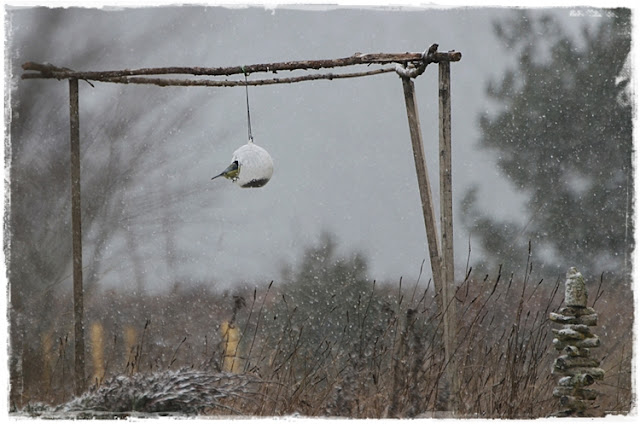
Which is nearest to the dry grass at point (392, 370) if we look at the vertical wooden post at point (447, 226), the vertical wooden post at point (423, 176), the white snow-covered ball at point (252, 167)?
the vertical wooden post at point (447, 226)

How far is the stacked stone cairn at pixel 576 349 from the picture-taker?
3.23 m

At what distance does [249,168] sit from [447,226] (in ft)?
3.29

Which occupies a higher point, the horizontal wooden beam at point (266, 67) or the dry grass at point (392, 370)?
the horizontal wooden beam at point (266, 67)

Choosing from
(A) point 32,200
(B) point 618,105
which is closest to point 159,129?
(A) point 32,200

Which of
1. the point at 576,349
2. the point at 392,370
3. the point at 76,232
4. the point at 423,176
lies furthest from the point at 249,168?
the point at 576,349

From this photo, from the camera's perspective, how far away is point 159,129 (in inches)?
313

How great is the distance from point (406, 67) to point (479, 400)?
1.57 meters

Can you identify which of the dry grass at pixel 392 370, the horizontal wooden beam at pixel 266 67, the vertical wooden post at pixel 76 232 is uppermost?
the horizontal wooden beam at pixel 266 67

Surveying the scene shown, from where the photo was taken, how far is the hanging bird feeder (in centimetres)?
373

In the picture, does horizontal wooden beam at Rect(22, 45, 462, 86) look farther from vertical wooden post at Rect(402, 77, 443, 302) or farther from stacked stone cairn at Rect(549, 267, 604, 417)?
stacked stone cairn at Rect(549, 267, 604, 417)

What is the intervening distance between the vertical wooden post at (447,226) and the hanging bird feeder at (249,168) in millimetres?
887

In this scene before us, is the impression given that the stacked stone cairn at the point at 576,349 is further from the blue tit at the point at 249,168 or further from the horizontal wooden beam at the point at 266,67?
the blue tit at the point at 249,168

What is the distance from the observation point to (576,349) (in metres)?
3.24

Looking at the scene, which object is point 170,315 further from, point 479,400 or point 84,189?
point 479,400
